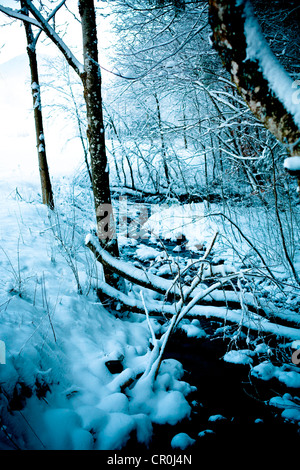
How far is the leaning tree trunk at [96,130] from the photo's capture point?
10.6 feet

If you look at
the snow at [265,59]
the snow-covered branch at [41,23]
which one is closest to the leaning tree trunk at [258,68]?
the snow at [265,59]

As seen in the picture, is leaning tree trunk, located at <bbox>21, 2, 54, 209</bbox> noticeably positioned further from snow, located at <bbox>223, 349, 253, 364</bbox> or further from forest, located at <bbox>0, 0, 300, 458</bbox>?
snow, located at <bbox>223, 349, 253, 364</bbox>

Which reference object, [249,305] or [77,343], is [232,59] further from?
[77,343]

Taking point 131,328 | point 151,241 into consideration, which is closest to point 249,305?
point 131,328

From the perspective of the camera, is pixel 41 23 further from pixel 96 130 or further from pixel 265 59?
pixel 265 59

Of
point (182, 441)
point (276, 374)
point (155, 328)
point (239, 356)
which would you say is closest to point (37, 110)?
point (155, 328)

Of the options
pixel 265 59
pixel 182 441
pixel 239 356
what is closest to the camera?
pixel 265 59

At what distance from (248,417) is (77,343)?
201 cm

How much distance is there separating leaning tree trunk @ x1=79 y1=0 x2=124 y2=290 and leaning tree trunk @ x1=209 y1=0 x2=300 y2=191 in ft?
8.26

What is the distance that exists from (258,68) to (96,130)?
2.77m

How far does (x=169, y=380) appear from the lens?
2656mm

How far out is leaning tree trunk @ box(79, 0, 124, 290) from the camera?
10.6 ft

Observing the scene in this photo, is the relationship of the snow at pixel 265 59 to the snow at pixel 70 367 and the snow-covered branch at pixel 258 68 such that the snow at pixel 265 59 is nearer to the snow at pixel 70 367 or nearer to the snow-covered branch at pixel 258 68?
Answer: the snow-covered branch at pixel 258 68

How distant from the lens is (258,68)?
1104 millimetres
